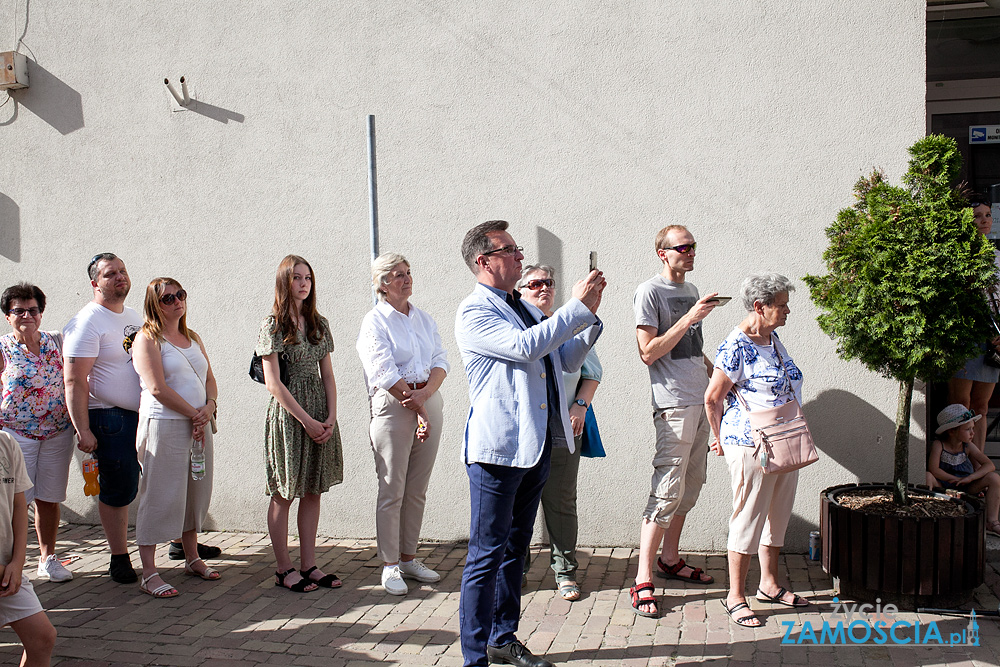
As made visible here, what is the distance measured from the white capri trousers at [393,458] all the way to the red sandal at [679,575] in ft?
5.13

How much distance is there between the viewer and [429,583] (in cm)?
500

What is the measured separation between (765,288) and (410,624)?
256 cm

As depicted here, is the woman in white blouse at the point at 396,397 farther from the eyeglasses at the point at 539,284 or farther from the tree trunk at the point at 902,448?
the tree trunk at the point at 902,448

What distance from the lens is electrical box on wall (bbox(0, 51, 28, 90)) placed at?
6.40m

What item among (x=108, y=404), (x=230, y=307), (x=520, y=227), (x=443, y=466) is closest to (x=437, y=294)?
(x=520, y=227)

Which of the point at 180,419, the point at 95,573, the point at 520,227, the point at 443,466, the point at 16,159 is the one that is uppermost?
the point at 16,159

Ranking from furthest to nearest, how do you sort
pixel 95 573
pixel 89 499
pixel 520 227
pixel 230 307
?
pixel 89 499 < pixel 230 307 < pixel 520 227 < pixel 95 573

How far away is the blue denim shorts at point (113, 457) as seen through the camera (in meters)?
5.12

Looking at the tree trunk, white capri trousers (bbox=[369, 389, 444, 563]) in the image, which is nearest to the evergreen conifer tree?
the tree trunk

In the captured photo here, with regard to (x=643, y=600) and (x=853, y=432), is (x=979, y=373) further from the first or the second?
(x=643, y=600)

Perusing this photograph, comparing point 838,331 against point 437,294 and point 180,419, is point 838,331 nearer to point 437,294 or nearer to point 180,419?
point 437,294

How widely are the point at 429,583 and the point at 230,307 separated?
264cm

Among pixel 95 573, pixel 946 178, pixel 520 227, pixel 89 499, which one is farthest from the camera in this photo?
pixel 89 499

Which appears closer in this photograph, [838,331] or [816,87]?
[838,331]
